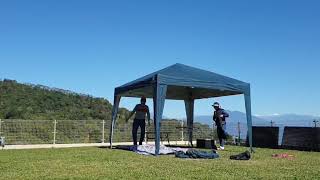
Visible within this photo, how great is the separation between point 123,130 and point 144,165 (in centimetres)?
1488

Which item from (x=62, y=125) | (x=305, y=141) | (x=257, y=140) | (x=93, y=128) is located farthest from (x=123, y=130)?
(x=305, y=141)

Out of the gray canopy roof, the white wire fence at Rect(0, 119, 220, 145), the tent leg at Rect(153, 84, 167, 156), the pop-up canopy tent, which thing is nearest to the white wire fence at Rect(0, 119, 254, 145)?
the white wire fence at Rect(0, 119, 220, 145)

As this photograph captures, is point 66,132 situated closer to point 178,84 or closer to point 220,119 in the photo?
point 220,119

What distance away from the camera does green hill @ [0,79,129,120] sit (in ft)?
128

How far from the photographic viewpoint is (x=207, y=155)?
12914mm

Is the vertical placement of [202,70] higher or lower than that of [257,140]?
higher

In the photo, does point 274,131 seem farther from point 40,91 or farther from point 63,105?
point 40,91

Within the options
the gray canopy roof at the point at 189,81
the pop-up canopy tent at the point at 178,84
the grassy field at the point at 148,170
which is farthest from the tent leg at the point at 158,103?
the grassy field at the point at 148,170

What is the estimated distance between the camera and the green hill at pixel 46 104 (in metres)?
38.9

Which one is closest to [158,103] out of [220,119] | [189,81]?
[189,81]

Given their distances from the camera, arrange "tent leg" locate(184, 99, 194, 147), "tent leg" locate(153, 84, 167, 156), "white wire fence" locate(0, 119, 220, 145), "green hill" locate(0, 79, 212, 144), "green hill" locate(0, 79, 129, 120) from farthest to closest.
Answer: "green hill" locate(0, 79, 129, 120) < "green hill" locate(0, 79, 212, 144) < "white wire fence" locate(0, 119, 220, 145) < "tent leg" locate(184, 99, 194, 147) < "tent leg" locate(153, 84, 167, 156)

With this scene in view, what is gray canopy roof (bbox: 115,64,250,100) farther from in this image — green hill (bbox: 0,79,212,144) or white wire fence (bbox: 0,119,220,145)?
green hill (bbox: 0,79,212,144)

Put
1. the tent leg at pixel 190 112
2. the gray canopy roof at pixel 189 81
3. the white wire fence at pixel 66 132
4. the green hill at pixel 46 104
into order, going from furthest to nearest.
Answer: the green hill at pixel 46 104
the white wire fence at pixel 66 132
the tent leg at pixel 190 112
the gray canopy roof at pixel 189 81

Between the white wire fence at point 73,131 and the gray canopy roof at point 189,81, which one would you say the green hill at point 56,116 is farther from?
the gray canopy roof at point 189,81
